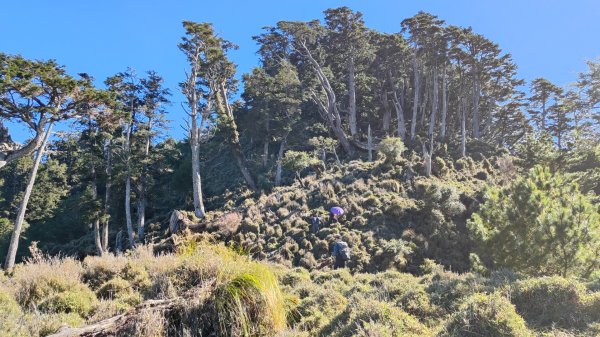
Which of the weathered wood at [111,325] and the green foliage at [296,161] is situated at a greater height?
the green foliage at [296,161]

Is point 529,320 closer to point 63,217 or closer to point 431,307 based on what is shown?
point 431,307

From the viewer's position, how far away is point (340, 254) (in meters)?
17.5

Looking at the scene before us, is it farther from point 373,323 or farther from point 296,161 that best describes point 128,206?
point 373,323

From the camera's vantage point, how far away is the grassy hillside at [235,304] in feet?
13.9

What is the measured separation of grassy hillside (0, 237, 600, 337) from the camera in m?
4.24

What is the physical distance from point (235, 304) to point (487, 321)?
2.74 m

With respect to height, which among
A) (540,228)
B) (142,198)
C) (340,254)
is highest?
(142,198)

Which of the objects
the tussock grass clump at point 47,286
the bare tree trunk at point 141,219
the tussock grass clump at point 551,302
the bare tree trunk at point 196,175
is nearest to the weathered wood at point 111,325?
the tussock grass clump at point 47,286

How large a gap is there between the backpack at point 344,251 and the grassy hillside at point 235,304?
35.2ft

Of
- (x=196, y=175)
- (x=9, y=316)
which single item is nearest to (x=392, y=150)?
(x=196, y=175)

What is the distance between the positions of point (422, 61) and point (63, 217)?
33264 mm

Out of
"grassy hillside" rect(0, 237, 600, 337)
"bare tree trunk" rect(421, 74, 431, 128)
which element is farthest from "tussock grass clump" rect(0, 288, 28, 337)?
"bare tree trunk" rect(421, 74, 431, 128)

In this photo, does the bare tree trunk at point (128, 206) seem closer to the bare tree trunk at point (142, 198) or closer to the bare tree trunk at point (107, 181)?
the bare tree trunk at point (142, 198)

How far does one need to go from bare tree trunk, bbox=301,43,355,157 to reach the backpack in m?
14.0
